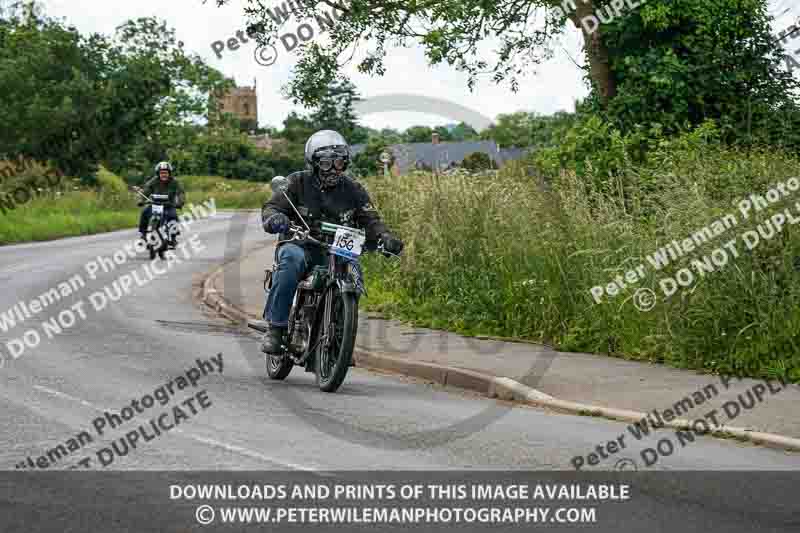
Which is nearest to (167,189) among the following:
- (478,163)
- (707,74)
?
(478,163)

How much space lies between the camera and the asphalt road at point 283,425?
25.8 ft

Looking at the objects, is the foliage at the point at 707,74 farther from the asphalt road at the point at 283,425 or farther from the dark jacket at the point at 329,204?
the dark jacket at the point at 329,204

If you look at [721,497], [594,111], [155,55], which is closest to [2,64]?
[155,55]

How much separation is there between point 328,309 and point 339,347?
0.34m

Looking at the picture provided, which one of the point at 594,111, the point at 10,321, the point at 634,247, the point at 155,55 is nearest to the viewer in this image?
the point at 634,247

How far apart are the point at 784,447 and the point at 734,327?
3.39 m

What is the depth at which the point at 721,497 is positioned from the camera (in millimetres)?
7098

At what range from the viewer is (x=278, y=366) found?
471 inches

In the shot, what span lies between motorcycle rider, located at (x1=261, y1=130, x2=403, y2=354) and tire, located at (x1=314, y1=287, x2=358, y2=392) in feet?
1.85

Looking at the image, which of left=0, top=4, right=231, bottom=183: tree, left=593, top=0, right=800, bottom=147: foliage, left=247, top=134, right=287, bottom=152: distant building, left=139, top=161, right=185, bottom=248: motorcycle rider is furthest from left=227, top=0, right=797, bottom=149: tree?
left=247, top=134, right=287, bottom=152: distant building

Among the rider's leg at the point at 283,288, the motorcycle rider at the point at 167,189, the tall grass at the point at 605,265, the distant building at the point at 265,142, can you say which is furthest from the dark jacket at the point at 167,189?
the distant building at the point at 265,142

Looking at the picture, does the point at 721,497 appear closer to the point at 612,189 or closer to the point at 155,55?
the point at 612,189

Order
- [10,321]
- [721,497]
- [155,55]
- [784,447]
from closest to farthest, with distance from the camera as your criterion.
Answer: [721,497]
[784,447]
[10,321]
[155,55]

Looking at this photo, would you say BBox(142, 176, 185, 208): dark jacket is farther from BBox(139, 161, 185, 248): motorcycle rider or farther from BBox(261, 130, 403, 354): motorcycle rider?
BBox(261, 130, 403, 354): motorcycle rider
